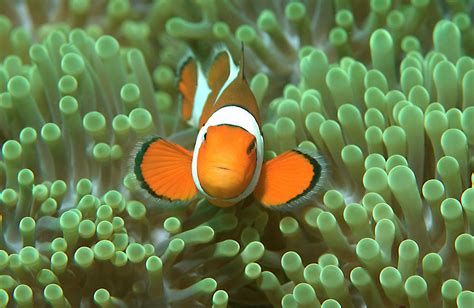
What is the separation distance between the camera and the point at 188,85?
1.58m

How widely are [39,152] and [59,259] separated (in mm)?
325

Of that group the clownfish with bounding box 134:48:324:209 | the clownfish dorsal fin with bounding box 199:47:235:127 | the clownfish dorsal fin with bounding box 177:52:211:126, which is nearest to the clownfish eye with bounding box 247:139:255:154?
the clownfish with bounding box 134:48:324:209

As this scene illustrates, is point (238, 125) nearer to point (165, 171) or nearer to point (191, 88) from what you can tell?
point (165, 171)

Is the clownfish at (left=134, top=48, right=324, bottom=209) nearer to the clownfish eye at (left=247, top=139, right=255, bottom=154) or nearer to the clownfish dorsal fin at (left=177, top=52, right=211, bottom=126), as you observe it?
the clownfish eye at (left=247, top=139, right=255, bottom=154)

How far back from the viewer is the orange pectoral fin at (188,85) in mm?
1558

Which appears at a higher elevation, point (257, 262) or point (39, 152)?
point (39, 152)

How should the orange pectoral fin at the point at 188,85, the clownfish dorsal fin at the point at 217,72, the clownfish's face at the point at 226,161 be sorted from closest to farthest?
the clownfish's face at the point at 226,161, the clownfish dorsal fin at the point at 217,72, the orange pectoral fin at the point at 188,85

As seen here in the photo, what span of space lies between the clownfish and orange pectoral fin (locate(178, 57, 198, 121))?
190 millimetres

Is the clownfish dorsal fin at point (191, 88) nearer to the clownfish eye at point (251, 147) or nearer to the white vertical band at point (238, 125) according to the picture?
the white vertical band at point (238, 125)

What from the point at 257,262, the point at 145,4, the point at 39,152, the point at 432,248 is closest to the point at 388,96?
the point at 432,248

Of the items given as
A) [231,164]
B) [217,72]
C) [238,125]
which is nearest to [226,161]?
[231,164]

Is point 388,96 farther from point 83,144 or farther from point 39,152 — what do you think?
point 39,152

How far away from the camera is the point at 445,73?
53.2 inches

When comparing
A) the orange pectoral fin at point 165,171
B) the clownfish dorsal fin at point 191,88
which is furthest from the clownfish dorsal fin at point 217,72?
the orange pectoral fin at point 165,171
